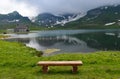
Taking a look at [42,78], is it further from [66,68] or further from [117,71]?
[117,71]

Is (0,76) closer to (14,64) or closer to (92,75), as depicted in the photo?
(14,64)

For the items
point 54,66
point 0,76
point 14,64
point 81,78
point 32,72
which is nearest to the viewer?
point 81,78

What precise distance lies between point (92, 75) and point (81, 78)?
1.61 meters

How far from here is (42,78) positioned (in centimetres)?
2316

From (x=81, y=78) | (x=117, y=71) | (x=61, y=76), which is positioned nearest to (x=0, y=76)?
(x=61, y=76)

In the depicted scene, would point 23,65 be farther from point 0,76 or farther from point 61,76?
point 61,76

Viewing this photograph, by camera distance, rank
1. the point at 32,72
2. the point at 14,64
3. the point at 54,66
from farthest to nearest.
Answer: the point at 14,64 → the point at 54,66 → the point at 32,72

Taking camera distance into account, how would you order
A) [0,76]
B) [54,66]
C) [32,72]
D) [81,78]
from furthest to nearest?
[54,66] → [32,72] → [0,76] → [81,78]

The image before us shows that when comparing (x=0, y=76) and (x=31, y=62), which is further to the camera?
(x=31, y=62)

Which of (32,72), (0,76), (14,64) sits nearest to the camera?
(0,76)

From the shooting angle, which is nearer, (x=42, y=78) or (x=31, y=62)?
(x=42, y=78)

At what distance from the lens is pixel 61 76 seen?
23.7 metres

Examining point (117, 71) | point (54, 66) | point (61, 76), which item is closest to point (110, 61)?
point (117, 71)

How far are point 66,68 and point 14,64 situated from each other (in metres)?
7.26
